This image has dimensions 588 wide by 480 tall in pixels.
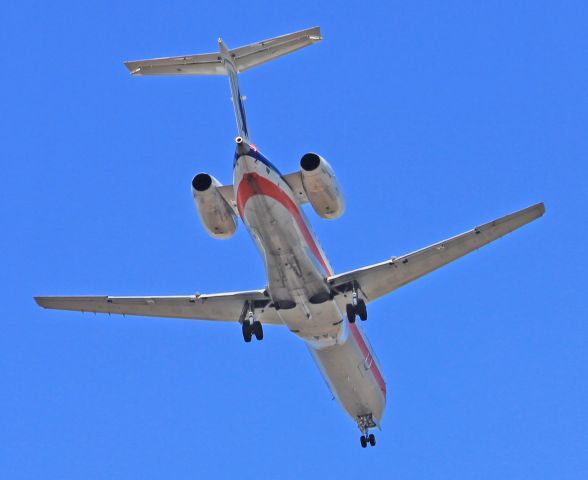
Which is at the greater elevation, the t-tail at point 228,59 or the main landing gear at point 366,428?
the t-tail at point 228,59

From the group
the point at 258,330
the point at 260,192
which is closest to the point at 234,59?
the point at 260,192

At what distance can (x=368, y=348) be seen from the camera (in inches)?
1551

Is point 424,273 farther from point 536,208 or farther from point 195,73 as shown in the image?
point 195,73

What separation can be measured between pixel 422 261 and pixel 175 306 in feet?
27.2

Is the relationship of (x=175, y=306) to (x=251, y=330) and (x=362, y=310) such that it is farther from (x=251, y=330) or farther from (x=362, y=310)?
(x=362, y=310)

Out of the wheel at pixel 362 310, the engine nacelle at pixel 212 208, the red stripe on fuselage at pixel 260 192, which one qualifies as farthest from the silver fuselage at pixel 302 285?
the engine nacelle at pixel 212 208

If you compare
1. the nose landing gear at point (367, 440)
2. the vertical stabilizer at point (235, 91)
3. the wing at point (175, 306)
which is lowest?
the nose landing gear at point (367, 440)

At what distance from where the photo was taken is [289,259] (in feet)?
106

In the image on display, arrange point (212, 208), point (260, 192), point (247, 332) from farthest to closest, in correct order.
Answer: point (247, 332) < point (212, 208) < point (260, 192)

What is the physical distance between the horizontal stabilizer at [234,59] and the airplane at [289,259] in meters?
0.03

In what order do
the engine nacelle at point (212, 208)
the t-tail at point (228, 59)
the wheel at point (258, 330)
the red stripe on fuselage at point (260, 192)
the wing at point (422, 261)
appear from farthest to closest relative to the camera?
the t-tail at point (228, 59)
the wheel at point (258, 330)
the wing at point (422, 261)
the engine nacelle at point (212, 208)
the red stripe on fuselage at point (260, 192)

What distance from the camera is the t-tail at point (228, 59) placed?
35.0m

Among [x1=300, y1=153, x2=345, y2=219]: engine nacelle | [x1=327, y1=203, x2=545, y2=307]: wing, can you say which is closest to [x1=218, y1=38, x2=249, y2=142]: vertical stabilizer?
[x1=300, y1=153, x2=345, y2=219]: engine nacelle

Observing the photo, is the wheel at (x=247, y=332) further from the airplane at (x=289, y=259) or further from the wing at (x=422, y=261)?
the wing at (x=422, y=261)
